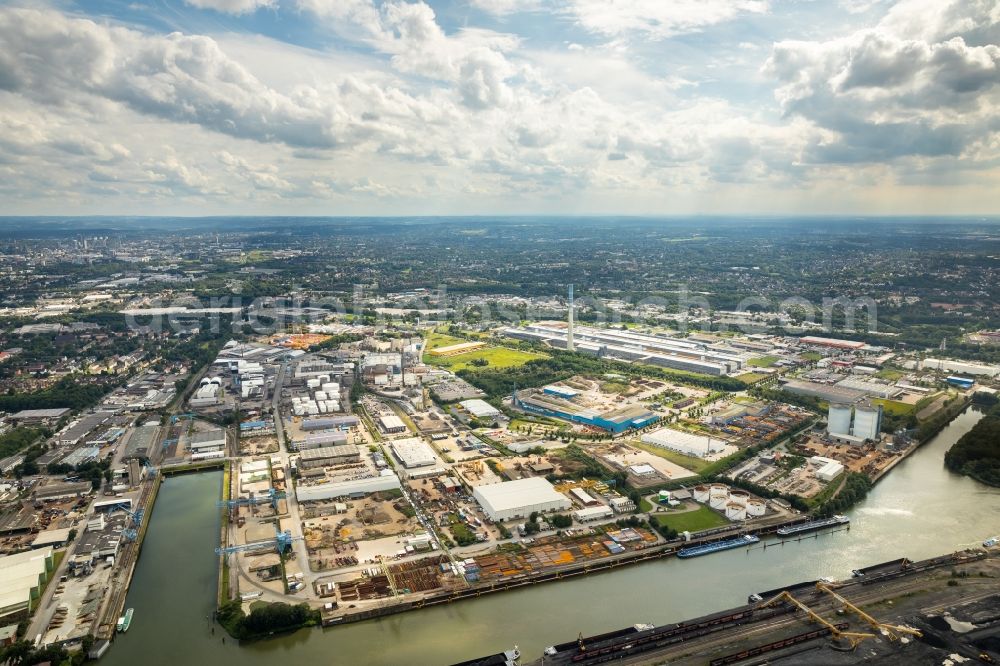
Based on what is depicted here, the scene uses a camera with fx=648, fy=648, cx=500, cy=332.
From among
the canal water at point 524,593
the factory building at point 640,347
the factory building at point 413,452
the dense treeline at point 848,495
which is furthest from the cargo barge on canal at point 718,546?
the factory building at point 640,347

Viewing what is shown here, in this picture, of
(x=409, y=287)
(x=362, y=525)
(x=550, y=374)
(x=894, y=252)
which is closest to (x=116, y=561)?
(x=362, y=525)

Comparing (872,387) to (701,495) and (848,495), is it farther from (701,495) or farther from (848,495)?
(701,495)

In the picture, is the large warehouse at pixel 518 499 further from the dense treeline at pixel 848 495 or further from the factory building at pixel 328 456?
the dense treeline at pixel 848 495

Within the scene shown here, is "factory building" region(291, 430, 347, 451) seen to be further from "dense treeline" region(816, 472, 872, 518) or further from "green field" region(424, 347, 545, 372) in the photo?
"dense treeline" region(816, 472, 872, 518)

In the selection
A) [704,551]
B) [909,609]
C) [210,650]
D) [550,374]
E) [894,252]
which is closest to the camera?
[210,650]

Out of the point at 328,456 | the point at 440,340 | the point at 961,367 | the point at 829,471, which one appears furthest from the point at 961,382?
the point at 328,456

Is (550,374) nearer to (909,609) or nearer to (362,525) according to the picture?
(362,525)
